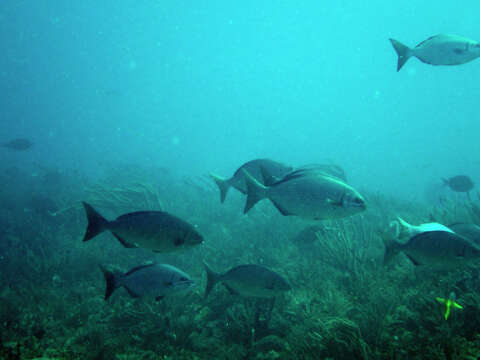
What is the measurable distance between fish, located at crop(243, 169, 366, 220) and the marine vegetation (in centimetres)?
105

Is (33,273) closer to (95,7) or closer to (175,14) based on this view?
(95,7)

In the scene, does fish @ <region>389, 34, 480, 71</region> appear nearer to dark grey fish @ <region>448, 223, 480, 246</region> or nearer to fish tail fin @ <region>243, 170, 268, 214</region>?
dark grey fish @ <region>448, 223, 480, 246</region>

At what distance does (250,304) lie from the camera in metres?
4.59

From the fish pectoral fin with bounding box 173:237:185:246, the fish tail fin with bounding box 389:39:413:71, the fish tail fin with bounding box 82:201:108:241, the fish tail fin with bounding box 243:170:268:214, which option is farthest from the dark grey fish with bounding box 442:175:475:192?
the fish tail fin with bounding box 82:201:108:241

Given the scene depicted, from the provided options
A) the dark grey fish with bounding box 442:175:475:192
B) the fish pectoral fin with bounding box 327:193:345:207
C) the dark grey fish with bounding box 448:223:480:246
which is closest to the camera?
the fish pectoral fin with bounding box 327:193:345:207

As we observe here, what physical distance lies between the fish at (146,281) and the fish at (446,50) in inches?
166

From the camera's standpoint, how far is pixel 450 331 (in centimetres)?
278

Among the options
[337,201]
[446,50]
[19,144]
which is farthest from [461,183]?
[19,144]

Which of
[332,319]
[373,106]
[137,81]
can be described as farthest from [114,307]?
[137,81]

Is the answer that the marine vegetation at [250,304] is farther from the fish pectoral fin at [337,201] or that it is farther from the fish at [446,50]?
the fish at [446,50]

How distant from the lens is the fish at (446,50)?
3432 millimetres

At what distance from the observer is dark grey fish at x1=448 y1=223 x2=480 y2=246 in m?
3.37

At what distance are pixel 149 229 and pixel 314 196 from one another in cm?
165

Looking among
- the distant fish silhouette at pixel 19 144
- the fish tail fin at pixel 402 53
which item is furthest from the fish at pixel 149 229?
the distant fish silhouette at pixel 19 144
